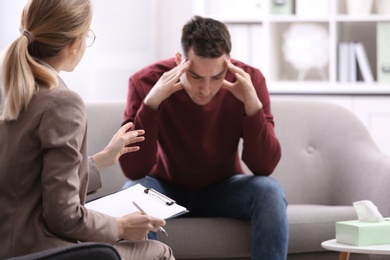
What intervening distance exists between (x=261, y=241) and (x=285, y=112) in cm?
88

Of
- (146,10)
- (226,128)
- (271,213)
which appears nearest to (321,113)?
(226,128)

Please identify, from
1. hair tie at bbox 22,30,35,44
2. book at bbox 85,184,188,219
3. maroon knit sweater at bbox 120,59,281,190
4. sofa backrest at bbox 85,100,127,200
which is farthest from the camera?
sofa backrest at bbox 85,100,127,200

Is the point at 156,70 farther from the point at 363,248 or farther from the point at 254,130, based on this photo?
the point at 363,248

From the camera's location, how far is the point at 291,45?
441 centimetres

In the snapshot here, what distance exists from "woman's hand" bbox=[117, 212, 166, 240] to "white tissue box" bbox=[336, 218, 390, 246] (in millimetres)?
Answer: 740

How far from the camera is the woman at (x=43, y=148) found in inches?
59.1

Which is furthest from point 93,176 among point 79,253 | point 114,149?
point 79,253

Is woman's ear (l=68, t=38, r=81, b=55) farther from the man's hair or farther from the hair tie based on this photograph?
the man's hair

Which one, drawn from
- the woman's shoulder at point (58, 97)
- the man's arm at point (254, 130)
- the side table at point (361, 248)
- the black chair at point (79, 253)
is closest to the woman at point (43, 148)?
the woman's shoulder at point (58, 97)

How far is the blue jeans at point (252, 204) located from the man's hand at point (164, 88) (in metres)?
0.27

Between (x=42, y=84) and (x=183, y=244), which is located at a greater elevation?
(x=42, y=84)

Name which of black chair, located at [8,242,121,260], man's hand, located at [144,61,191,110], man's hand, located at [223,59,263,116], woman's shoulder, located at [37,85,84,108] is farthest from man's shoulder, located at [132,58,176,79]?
black chair, located at [8,242,121,260]

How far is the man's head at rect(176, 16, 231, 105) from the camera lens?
2.51m

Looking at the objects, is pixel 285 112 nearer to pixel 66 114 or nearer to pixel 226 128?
pixel 226 128
